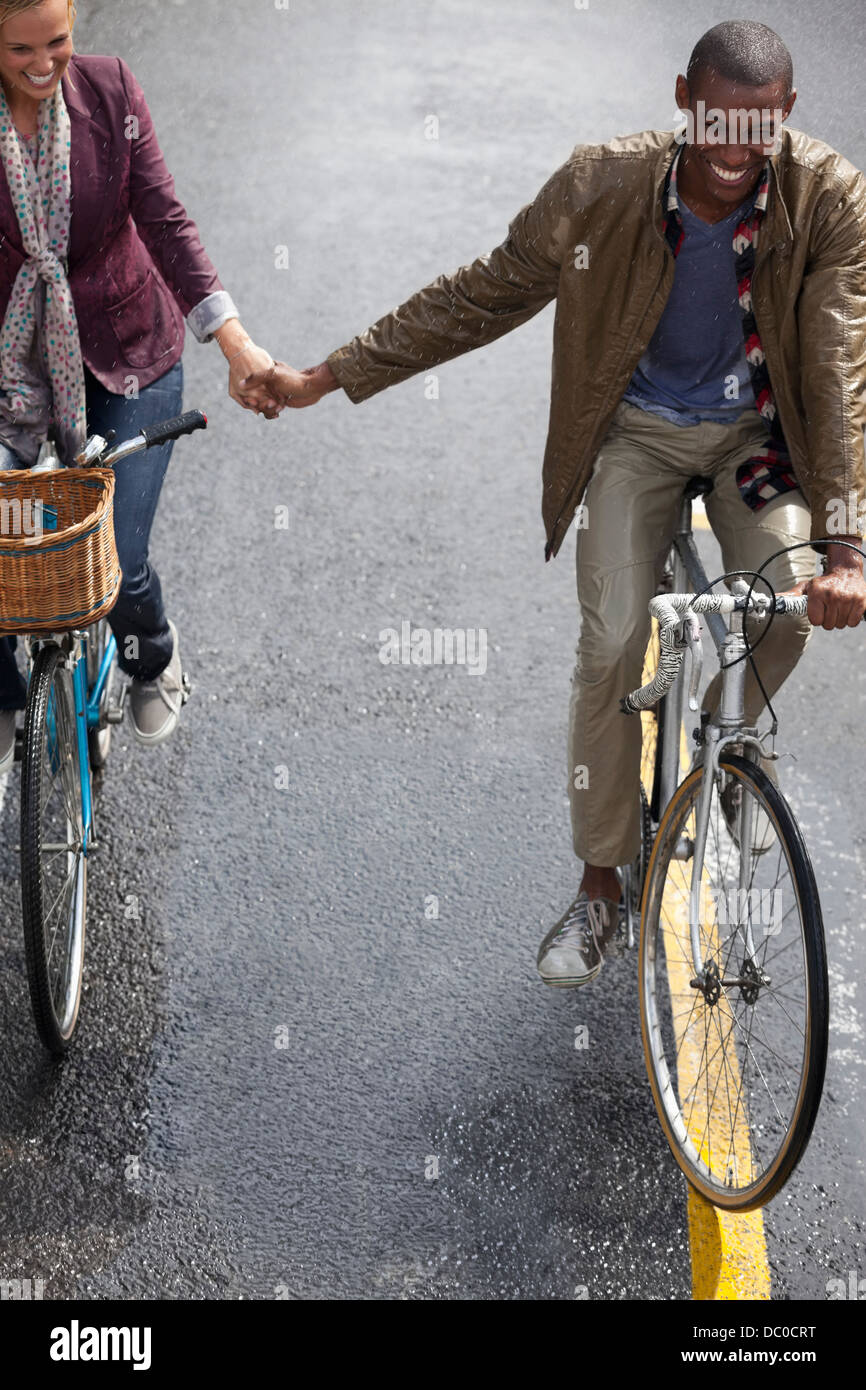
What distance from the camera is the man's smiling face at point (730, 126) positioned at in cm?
373

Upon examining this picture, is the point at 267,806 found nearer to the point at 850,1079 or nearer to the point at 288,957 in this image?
the point at 288,957

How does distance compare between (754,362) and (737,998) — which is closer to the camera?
(754,362)

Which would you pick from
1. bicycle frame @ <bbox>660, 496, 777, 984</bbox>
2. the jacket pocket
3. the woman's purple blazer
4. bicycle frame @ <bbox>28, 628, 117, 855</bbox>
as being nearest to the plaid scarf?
bicycle frame @ <bbox>660, 496, 777, 984</bbox>

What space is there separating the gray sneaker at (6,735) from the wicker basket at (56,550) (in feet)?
3.02

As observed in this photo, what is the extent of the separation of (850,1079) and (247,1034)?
1.74m

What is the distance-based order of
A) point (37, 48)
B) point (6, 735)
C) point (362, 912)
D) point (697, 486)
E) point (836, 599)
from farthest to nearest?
point (362, 912)
point (6, 735)
point (697, 486)
point (37, 48)
point (836, 599)

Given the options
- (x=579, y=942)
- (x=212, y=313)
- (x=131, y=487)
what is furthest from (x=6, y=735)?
(x=579, y=942)

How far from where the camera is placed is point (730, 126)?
3785 mm

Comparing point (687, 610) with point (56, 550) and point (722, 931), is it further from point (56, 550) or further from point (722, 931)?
point (56, 550)

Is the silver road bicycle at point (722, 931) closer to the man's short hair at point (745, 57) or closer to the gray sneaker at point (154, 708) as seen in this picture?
the man's short hair at point (745, 57)

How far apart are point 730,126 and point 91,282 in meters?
1.81

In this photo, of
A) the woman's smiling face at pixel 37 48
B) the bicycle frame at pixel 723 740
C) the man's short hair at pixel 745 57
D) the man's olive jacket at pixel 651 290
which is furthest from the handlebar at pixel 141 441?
the man's short hair at pixel 745 57

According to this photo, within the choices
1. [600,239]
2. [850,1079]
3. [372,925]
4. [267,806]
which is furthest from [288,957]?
[600,239]

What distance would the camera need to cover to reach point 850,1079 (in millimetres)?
4512
